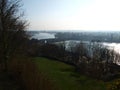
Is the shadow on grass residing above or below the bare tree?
below

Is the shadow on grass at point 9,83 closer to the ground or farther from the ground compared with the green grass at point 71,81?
farther from the ground

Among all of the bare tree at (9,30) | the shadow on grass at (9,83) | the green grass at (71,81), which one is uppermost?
the bare tree at (9,30)

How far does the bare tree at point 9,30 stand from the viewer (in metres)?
16.9

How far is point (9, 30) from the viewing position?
17.3 meters

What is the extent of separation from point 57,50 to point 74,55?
544 cm

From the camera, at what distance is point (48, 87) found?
10.6 m

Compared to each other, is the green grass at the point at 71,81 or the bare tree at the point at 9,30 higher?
the bare tree at the point at 9,30

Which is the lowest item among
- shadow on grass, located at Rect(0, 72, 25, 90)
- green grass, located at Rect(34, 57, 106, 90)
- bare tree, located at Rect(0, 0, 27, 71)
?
green grass, located at Rect(34, 57, 106, 90)

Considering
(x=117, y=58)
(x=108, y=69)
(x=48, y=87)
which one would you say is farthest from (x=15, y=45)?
(x=117, y=58)

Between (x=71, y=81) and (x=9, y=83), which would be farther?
(x=71, y=81)

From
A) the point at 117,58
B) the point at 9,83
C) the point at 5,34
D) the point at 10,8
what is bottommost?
the point at 117,58

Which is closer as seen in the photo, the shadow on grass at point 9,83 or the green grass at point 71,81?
the shadow on grass at point 9,83

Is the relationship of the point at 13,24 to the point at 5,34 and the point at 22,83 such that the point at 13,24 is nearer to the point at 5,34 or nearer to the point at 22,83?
the point at 5,34

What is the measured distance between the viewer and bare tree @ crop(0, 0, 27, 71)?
55.5 ft
